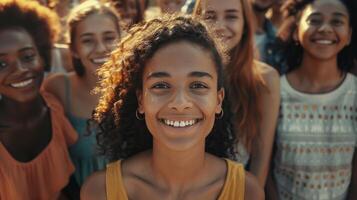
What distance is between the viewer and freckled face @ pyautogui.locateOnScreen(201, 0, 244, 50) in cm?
308

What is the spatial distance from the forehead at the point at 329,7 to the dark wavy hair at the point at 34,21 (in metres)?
1.56

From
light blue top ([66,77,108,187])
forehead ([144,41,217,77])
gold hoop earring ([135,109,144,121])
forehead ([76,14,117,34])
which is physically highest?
forehead ([76,14,117,34])

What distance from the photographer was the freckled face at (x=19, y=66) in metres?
2.67

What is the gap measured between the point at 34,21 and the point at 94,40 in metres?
0.42

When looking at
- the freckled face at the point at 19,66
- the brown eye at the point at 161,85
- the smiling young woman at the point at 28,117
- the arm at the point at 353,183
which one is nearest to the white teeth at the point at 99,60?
the smiling young woman at the point at 28,117

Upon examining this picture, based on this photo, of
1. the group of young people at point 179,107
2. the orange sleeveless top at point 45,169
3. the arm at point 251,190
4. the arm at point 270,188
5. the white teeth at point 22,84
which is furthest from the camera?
the arm at point 270,188

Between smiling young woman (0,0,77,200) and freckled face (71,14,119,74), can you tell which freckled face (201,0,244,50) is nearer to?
freckled face (71,14,119,74)

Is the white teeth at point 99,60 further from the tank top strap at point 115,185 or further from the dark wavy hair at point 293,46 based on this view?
the dark wavy hair at point 293,46

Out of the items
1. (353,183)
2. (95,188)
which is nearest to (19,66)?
(95,188)

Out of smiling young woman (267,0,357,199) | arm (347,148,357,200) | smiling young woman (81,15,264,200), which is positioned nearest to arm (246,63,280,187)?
smiling young woman (267,0,357,199)

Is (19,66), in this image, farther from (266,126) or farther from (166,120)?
(266,126)

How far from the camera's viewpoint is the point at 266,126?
3227 mm

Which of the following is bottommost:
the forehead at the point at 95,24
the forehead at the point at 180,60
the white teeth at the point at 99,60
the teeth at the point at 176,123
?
the teeth at the point at 176,123

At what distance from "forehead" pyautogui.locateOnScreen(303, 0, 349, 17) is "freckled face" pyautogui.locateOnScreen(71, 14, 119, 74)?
123 cm
